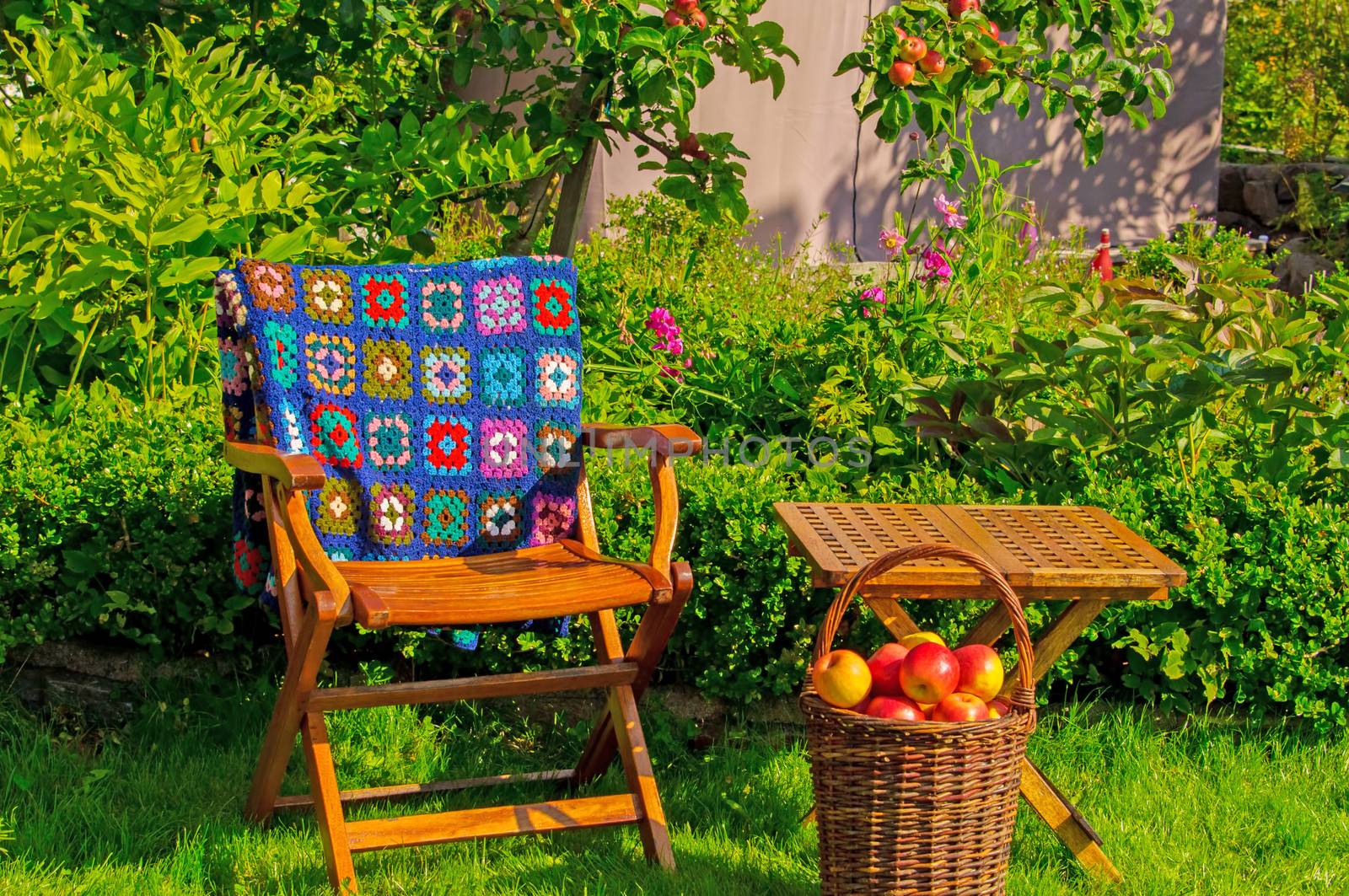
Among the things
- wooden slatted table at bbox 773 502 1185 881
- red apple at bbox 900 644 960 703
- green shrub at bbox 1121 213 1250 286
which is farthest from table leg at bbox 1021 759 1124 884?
green shrub at bbox 1121 213 1250 286

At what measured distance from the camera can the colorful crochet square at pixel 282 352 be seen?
291 cm

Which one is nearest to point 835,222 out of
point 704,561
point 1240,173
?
point 704,561

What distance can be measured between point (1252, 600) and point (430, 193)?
2307 millimetres

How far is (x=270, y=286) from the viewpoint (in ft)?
9.70

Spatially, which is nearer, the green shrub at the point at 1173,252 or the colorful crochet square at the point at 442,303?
the colorful crochet square at the point at 442,303

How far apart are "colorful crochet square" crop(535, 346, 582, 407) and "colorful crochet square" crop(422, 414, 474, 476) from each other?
183 millimetres

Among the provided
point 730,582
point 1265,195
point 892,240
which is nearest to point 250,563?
point 730,582

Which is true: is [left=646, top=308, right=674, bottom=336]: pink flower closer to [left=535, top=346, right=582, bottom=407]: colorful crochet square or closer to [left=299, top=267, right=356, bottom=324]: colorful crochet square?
[left=535, top=346, right=582, bottom=407]: colorful crochet square

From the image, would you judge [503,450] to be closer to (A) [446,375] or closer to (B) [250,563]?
(A) [446,375]

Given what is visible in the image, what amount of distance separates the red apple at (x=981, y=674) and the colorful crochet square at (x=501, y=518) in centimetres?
118

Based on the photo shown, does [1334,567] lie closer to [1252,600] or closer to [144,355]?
[1252,600]

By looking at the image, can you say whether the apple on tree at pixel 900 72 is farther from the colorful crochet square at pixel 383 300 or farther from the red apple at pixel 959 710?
the red apple at pixel 959 710

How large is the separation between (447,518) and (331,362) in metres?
0.42

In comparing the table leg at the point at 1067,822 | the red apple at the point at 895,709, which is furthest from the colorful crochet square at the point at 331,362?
the table leg at the point at 1067,822
